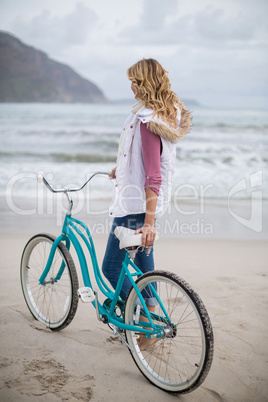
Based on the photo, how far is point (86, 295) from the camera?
251 cm

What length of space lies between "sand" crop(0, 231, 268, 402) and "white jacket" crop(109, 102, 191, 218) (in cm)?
99

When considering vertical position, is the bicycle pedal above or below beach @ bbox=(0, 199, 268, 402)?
above

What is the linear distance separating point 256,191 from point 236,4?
34080mm

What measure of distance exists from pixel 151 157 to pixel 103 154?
13932mm

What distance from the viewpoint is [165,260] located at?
14.9ft

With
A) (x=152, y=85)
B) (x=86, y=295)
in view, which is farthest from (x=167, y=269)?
(x=152, y=85)

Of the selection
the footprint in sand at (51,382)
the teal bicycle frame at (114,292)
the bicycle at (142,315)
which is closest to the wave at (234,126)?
the bicycle at (142,315)

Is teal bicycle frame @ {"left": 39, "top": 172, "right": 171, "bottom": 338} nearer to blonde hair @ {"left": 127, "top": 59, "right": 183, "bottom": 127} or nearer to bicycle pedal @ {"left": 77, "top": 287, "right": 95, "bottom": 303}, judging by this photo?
bicycle pedal @ {"left": 77, "top": 287, "right": 95, "bottom": 303}

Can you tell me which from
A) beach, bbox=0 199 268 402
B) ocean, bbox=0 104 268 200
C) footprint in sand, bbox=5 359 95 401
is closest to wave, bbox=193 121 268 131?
ocean, bbox=0 104 268 200

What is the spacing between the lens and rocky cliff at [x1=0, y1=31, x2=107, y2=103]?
45.2m

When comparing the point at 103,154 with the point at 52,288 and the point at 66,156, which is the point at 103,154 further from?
the point at 52,288

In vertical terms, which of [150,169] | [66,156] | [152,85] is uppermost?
[66,156]

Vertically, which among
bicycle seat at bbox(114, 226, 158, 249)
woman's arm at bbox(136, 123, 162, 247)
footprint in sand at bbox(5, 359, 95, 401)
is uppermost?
woman's arm at bbox(136, 123, 162, 247)

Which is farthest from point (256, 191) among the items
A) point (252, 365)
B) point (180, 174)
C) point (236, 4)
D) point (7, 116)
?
point (236, 4)
